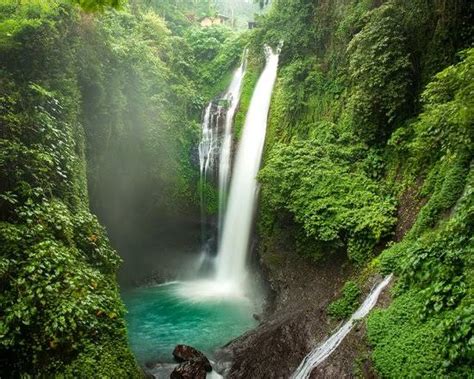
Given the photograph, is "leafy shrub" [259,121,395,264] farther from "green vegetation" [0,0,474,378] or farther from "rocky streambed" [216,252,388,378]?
"rocky streambed" [216,252,388,378]

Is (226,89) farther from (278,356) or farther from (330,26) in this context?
(278,356)

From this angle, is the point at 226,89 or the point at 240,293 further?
the point at 226,89

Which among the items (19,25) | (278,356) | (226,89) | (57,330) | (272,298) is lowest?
(278,356)

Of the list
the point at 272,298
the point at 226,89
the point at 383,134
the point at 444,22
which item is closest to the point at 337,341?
the point at 272,298

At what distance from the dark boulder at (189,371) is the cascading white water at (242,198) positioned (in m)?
5.51

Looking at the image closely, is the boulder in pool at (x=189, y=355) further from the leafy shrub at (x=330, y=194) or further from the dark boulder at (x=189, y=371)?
the leafy shrub at (x=330, y=194)

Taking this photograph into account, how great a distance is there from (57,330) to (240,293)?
26.8 ft

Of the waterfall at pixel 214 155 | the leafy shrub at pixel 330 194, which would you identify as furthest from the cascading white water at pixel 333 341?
the waterfall at pixel 214 155

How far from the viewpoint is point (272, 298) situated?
1049 centimetres

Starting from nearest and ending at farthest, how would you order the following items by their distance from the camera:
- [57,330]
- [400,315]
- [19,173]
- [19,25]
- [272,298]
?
[57,330] → [400,315] → [19,173] → [19,25] → [272,298]

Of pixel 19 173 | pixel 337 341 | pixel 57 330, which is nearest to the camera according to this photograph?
pixel 57 330

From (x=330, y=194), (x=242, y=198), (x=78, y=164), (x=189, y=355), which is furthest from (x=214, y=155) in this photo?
(x=189, y=355)

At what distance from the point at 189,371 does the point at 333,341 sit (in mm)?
2879

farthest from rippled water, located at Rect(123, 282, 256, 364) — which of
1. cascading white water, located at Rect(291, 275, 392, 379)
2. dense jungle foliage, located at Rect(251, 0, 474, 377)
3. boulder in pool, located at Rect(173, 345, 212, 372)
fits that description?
cascading white water, located at Rect(291, 275, 392, 379)
